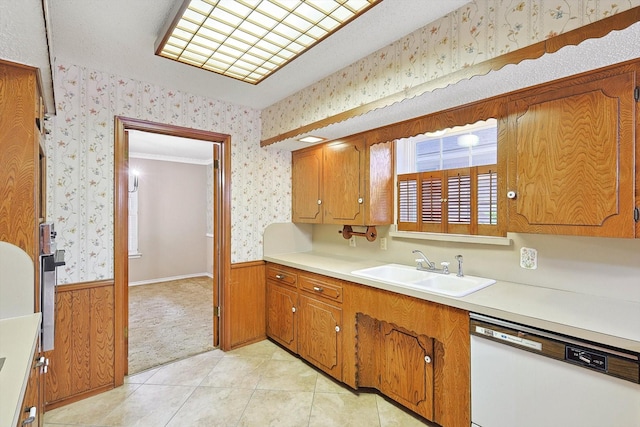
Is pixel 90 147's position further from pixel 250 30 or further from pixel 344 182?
pixel 344 182

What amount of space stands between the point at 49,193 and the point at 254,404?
210 cm

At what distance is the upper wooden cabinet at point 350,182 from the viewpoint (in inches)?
100.0

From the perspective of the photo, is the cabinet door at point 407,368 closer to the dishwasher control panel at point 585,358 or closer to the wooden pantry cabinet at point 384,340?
the wooden pantry cabinet at point 384,340

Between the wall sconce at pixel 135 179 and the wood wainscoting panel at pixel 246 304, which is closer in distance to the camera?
the wood wainscoting panel at pixel 246 304

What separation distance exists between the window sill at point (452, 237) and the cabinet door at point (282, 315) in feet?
3.58

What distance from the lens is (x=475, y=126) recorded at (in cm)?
218

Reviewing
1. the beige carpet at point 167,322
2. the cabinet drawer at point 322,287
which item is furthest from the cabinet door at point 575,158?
the beige carpet at point 167,322

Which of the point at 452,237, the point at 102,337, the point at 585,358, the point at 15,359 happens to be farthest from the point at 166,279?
the point at 585,358

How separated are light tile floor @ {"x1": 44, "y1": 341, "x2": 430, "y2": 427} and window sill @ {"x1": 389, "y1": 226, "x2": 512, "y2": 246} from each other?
121 cm

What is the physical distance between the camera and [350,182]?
2666mm

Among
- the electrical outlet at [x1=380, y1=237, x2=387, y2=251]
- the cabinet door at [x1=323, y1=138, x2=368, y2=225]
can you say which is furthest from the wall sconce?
the electrical outlet at [x1=380, y1=237, x2=387, y2=251]

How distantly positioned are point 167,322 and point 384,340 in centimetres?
287

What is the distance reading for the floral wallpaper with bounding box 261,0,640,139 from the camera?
1.26m

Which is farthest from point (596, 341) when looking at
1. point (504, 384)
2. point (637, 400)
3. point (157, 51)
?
point (157, 51)
